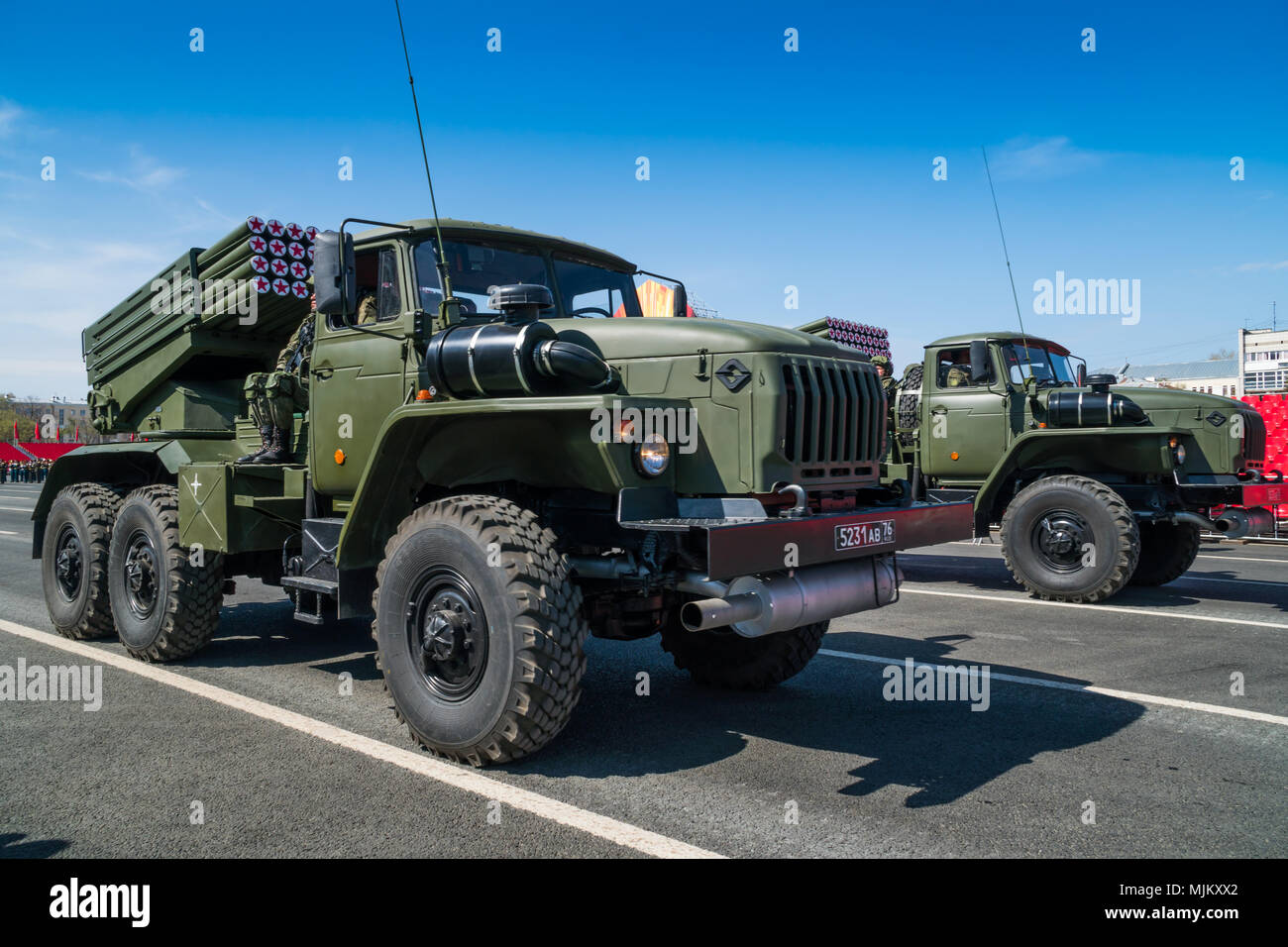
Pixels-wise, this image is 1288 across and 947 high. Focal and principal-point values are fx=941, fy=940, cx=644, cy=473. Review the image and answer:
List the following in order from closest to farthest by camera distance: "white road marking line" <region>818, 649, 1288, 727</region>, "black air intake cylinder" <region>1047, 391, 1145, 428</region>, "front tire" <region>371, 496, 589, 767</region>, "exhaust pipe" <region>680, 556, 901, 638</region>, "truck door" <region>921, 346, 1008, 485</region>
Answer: "exhaust pipe" <region>680, 556, 901, 638</region>
"front tire" <region>371, 496, 589, 767</region>
"white road marking line" <region>818, 649, 1288, 727</region>
"black air intake cylinder" <region>1047, 391, 1145, 428</region>
"truck door" <region>921, 346, 1008, 485</region>

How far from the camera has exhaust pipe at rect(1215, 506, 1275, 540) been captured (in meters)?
9.01

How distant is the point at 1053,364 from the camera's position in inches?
426

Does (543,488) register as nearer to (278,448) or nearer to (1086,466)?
(278,448)

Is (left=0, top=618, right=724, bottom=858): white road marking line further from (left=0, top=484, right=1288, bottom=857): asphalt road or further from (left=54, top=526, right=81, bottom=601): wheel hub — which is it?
(left=54, top=526, right=81, bottom=601): wheel hub


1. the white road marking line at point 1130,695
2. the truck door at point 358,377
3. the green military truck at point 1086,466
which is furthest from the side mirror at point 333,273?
the green military truck at point 1086,466

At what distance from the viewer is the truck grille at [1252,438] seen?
9.55 metres

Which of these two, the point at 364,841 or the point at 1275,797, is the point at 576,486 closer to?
the point at 364,841

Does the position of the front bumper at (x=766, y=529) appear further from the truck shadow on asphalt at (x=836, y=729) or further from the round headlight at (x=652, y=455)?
the truck shadow on asphalt at (x=836, y=729)

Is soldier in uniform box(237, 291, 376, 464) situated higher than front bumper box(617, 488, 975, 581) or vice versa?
soldier in uniform box(237, 291, 376, 464)

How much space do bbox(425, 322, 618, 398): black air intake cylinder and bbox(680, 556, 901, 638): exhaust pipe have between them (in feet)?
3.88

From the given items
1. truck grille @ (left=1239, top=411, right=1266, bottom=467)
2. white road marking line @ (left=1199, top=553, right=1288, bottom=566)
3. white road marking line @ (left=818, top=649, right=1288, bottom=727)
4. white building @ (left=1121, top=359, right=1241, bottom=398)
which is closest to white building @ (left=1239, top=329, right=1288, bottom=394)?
white building @ (left=1121, top=359, right=1241, bottom=398)

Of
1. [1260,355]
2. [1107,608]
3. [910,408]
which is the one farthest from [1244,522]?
[1260,355]
